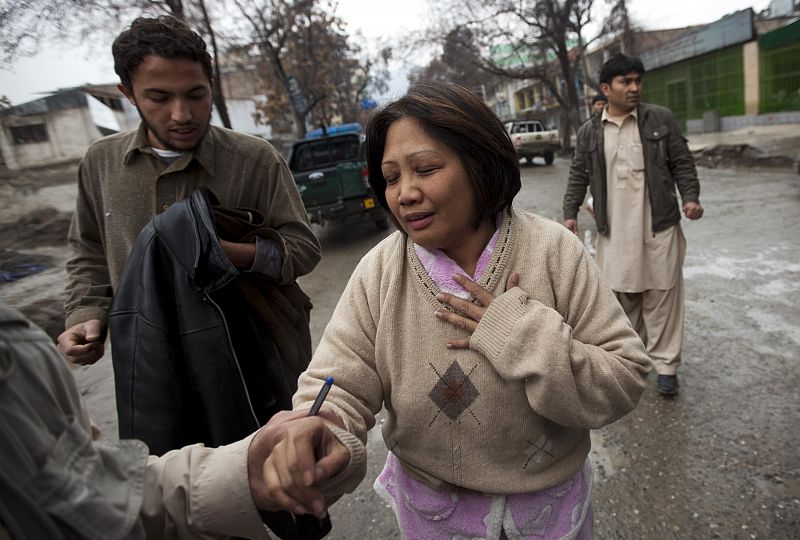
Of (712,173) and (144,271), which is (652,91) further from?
(144,271)

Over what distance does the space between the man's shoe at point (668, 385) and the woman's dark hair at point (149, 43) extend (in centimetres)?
299

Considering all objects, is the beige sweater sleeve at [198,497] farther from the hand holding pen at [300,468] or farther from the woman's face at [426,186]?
the woman's face at [426,186]

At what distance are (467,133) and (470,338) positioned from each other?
1.59 feet

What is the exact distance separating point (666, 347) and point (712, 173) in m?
10.7

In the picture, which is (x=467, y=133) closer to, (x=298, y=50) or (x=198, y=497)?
(x=198, y=497)

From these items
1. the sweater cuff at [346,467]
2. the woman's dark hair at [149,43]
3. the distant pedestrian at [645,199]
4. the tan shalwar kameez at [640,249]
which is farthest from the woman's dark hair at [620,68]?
the sweater cuff at [346,467]

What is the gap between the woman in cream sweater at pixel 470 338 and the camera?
1.14 m

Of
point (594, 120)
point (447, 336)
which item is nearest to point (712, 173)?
point (594, 120)

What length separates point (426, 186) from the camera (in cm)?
119

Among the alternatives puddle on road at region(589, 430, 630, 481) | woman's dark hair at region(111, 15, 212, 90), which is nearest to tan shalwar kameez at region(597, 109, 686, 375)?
puddle on road at region(589, 430, 630, 481)

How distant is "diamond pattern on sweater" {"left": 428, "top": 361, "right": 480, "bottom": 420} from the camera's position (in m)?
1.22

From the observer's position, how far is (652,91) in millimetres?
24906

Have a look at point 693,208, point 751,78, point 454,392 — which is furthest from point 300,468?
point 751,78

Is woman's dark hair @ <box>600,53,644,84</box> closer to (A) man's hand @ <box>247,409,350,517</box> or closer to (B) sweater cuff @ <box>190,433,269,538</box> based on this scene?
(A) man's hand @ <box>247,409,350,517</box>
